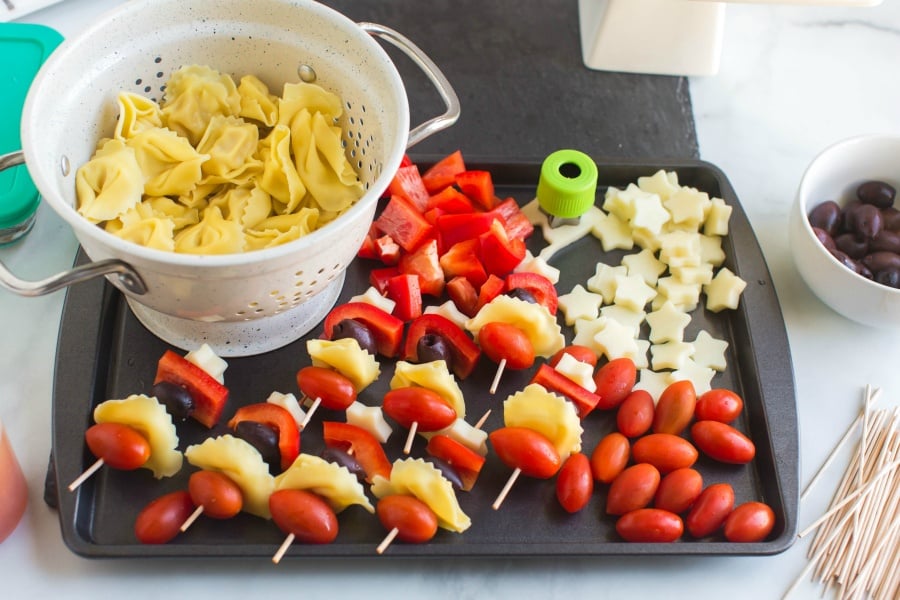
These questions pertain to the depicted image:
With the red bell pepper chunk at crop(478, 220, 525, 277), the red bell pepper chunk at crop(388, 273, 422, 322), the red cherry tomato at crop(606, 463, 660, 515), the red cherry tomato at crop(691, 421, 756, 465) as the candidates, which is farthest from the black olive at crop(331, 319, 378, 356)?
the red cherry tomato at crop(691, 421, 756, 465)

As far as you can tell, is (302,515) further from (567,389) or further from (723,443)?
(723,443)

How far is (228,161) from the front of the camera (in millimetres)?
2062

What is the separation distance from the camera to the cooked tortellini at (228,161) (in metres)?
1.98

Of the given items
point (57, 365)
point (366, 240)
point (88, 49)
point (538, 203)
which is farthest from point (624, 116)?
point (57, 365)

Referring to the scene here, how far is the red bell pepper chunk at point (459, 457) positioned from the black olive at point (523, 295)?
0.35 metres

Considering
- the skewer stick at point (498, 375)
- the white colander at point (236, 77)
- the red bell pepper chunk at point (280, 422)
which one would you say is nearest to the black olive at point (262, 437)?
the red bell pepper chunk at point (280, 422)

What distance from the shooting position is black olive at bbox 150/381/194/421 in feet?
6.30

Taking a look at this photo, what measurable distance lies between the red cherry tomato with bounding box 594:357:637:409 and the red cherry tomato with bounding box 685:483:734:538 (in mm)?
257

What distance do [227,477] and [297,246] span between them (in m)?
0.45

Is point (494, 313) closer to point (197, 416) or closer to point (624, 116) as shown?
point (197, 416)

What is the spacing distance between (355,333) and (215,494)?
1.40 feet

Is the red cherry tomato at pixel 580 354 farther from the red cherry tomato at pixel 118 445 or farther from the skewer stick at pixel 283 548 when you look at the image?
the red cherry tomato at pixel 118 445

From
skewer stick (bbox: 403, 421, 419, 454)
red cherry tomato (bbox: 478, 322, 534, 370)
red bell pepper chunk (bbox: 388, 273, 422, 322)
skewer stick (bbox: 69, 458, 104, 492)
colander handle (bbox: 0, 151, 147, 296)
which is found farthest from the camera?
red bell pepper chunk (bbox: 388, 273, 422, 322)

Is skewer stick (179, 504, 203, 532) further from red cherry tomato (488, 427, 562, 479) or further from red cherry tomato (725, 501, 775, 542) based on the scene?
red cherry tomato (725, 501, 775, 542)
